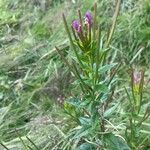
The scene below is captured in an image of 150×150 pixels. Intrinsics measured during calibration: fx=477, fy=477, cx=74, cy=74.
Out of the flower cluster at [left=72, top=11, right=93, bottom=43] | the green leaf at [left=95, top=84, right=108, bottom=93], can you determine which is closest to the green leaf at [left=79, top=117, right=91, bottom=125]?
the green leaf at [left=95, top=84, right=108, bottom=93]

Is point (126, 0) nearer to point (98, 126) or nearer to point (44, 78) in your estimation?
point (44, 78)

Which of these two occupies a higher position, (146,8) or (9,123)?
(146,8)

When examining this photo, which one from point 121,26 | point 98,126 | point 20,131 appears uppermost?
point 98,126

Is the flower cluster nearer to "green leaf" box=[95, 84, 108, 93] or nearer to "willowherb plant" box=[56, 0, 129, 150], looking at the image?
"willowherb plant" box=[56, 0, 129, 150]

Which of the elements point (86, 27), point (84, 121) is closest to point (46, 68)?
point (84, 121)

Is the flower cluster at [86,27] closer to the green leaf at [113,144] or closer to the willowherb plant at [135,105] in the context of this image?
the willowherb plant at [135,105]

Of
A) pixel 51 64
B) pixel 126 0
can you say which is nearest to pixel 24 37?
pixel 51 64

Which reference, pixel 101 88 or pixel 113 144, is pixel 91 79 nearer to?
pixel 101 88

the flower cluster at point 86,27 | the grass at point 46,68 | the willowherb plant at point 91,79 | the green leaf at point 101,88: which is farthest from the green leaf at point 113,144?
the grass at point 46,68
